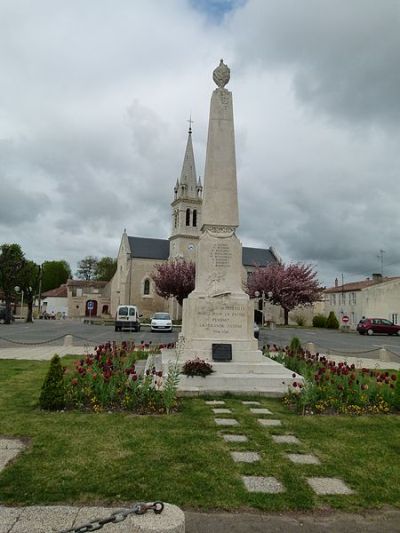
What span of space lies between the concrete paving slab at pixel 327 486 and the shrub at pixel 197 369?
4245mm

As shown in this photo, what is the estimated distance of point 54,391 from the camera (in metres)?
6.74

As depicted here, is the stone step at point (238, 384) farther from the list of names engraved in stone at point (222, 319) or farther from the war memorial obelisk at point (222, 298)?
the list of names engraved in stone at point (222, 319)

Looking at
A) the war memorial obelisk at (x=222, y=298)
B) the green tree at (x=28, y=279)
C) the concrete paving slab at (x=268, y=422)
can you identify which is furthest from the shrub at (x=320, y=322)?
the concrete paving slab at (x=268, y=422)

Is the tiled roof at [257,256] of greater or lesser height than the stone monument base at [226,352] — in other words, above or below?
above

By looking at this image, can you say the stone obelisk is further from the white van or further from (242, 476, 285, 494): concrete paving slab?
the white van

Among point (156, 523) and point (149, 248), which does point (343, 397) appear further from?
point (149, 248)

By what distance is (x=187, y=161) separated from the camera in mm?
63594

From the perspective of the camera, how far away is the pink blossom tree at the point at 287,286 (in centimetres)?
4984

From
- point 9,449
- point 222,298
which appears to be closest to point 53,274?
point 222,298

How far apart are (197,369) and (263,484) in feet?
14.3

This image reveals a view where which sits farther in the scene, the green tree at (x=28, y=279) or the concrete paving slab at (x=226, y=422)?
the green tree at (x=28, y=279)

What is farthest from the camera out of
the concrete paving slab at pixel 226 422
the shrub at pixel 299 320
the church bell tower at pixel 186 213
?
the church bell tower at pixel 186 213

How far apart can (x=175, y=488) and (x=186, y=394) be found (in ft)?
13.7

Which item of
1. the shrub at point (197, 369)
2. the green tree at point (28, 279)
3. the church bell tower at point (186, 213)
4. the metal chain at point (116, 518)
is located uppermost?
the church bell tower at point (186, 213)
